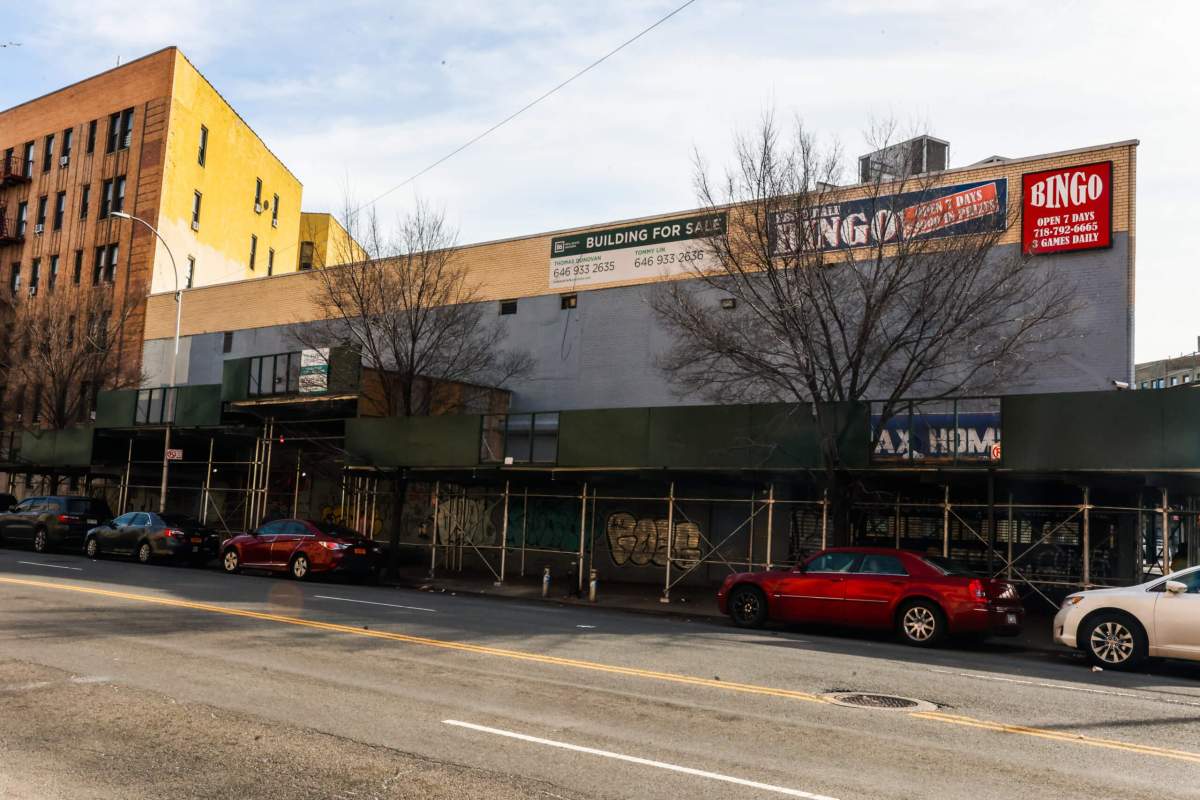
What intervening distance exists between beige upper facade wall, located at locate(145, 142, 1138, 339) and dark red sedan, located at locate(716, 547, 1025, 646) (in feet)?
31.6

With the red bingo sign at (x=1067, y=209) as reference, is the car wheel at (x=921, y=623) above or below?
below

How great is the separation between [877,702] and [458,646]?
5.05 m

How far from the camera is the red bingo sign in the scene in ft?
70.9

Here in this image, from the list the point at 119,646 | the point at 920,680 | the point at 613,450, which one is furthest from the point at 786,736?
the point at 613,450

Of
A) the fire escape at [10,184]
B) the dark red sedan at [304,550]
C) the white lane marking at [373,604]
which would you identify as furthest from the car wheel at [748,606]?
the fire escape at [10,184]

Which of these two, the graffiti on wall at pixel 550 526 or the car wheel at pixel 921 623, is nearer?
the car wheel at pixel 921 623

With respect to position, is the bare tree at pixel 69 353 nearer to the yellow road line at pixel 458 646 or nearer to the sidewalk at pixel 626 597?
the sidewalk at pixel 626 597

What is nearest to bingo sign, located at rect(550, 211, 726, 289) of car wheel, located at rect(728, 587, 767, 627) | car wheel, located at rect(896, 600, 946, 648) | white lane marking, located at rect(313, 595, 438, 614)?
car wheel, located at rect(728, 587, 767, 627)

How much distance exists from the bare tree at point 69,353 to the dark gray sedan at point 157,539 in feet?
43.8

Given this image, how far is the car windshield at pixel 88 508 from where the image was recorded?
101 feet

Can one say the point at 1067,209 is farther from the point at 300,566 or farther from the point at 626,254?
the point at 300,566

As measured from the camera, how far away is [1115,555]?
20.5 meters

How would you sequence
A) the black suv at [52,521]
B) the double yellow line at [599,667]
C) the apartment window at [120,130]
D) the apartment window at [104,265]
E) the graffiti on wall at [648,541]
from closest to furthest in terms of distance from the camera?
the double yellow line at [599,667] → the graffiti on wall at [648,541] → the black suv at [52,521] → the apartment window at [104,265] → the apartment window at [120,130]

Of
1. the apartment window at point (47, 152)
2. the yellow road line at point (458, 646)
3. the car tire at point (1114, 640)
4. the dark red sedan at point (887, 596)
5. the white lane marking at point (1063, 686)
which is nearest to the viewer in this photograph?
the yellow road line at point (458, 646)
